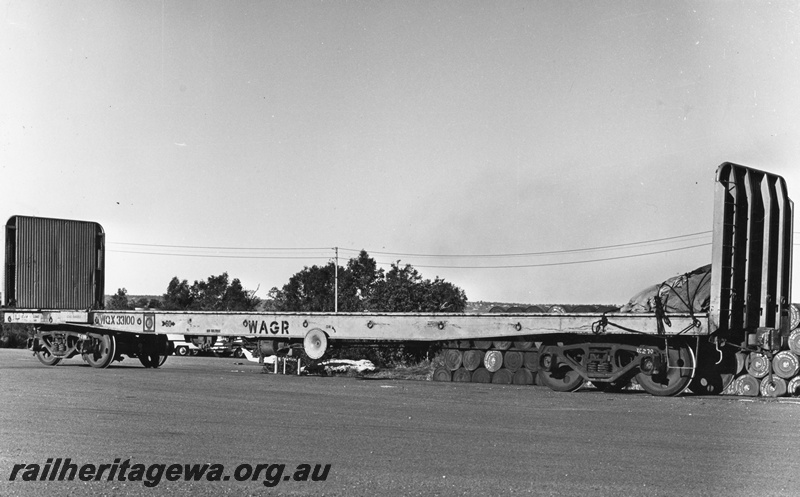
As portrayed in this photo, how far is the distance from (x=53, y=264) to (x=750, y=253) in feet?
63.4

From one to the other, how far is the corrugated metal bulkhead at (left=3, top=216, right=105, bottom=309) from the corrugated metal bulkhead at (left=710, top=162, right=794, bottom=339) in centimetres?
1842

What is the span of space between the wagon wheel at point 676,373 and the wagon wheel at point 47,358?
17.2 meters

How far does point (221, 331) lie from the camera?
960 inches

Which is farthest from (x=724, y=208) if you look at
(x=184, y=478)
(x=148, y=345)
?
(x=148, y=345)

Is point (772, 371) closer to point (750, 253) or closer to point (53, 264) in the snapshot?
point (750, 253)

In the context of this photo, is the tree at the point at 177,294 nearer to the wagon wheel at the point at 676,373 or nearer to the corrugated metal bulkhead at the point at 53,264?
the corrugated metal bulkhead at the point at 53,264

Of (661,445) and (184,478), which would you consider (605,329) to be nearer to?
(661,445)

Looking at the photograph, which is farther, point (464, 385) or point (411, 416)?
point (464, 385)

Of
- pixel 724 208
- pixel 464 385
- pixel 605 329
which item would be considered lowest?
pixel 464 385

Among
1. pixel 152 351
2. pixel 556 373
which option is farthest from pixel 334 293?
pixel 556 373

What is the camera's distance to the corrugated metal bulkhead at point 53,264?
27.1 meters

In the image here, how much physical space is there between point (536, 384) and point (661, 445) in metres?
10.6

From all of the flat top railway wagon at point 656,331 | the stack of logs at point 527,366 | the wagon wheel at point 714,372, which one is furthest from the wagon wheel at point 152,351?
the wagon wheel at point 714,372

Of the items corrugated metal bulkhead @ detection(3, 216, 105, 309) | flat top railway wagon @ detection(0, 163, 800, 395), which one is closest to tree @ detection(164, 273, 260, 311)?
corrugated metal bulkhead @ detection(3, 216, 105, 309)
